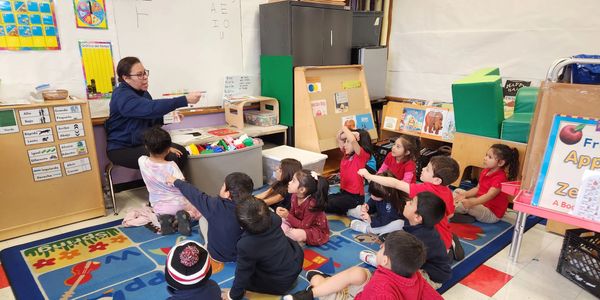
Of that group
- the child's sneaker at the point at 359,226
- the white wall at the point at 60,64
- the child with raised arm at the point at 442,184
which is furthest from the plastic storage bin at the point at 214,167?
the child with raised arm at the point at 442,184

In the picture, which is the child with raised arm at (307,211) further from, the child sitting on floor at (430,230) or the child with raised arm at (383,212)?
the child sitting on floor at (430,230)

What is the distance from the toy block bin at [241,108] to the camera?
3700 mm

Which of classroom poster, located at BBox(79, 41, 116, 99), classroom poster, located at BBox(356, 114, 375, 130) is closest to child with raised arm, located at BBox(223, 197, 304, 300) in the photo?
classroom poster, located at BBox(79, 41, 116, 99)

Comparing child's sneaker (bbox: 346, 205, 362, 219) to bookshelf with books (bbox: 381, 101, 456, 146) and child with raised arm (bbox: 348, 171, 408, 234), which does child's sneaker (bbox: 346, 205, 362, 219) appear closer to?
child with raised arm (bbox: 348, 171, 408, 234)

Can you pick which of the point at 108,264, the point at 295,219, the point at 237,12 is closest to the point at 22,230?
the point at 108,264

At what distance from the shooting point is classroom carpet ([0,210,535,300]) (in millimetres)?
2008

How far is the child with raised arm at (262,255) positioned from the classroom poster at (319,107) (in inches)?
80.6

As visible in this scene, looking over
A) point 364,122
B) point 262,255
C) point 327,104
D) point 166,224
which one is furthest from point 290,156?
point 262,255

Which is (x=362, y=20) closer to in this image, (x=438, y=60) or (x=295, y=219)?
(x=438, y=60)

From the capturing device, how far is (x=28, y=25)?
272cm

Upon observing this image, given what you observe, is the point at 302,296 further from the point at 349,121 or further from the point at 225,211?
the point at 349,121

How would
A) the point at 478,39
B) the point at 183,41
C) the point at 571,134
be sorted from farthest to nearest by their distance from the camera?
1. the point at 478,39
2. the point at 183,41
3. the point at 571,134

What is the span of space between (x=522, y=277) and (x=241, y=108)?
8.79ft

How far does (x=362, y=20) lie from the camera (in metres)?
4.38
